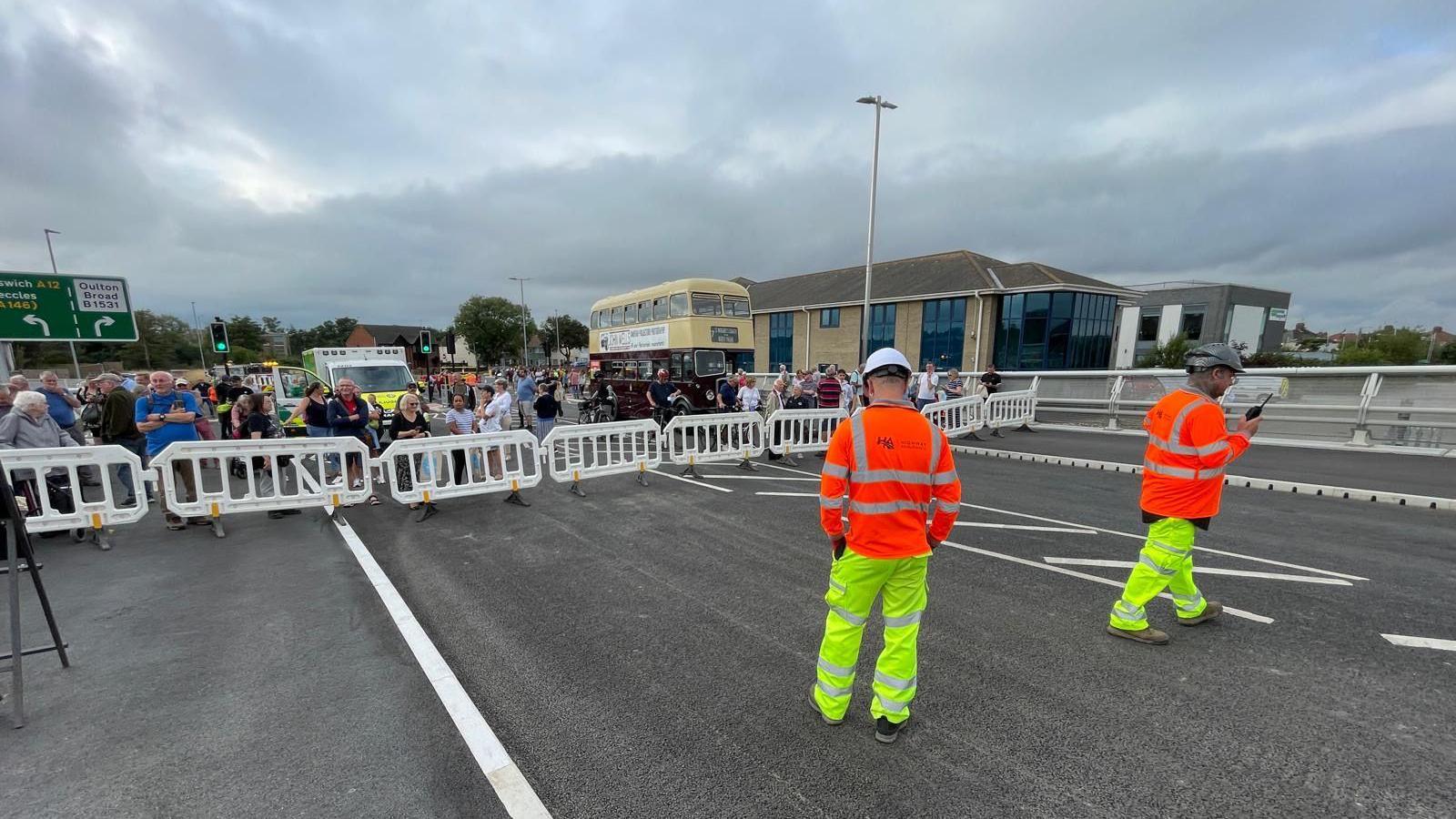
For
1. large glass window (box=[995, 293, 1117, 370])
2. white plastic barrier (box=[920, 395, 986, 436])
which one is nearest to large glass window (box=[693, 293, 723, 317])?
white plastic barrier (box=[920, 395, 986, 436])

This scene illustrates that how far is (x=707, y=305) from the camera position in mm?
15586

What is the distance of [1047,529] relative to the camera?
19.4 ft

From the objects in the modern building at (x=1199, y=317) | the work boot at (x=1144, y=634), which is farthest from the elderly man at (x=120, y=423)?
the modern building at (x=1199, y=317)

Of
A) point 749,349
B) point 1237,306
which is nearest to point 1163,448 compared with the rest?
point 749,349

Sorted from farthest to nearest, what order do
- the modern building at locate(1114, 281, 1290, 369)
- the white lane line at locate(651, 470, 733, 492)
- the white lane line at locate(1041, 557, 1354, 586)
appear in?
the modern building at locate(1114, 281, 1290, 369) < the white lane line at locate(651, 470, 733, 492) < the white lane line at locate(1041, 557, 1354, 586)

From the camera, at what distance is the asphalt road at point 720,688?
2334 millimetres

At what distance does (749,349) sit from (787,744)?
1440 cm

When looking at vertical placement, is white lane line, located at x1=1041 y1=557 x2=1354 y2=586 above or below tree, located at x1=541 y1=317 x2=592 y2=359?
below

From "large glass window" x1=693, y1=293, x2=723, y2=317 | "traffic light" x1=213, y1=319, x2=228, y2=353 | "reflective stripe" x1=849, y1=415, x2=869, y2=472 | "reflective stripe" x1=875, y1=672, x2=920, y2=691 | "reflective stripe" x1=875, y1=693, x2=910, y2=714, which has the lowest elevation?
"reflective stripe" x1=875, y1=693, x2=910, y2=714

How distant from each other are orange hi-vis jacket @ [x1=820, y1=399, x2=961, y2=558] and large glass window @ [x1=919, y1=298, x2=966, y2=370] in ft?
95.8

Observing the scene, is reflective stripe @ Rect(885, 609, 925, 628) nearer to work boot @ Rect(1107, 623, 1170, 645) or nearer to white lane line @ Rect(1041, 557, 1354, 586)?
work boot @ Rect(1107, 623, 1170, 645)

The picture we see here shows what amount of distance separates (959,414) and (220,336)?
21.0 m

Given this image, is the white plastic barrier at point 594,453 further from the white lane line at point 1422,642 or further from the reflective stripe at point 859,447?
the white lane line at point 1422,642

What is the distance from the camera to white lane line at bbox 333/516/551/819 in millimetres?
2277
